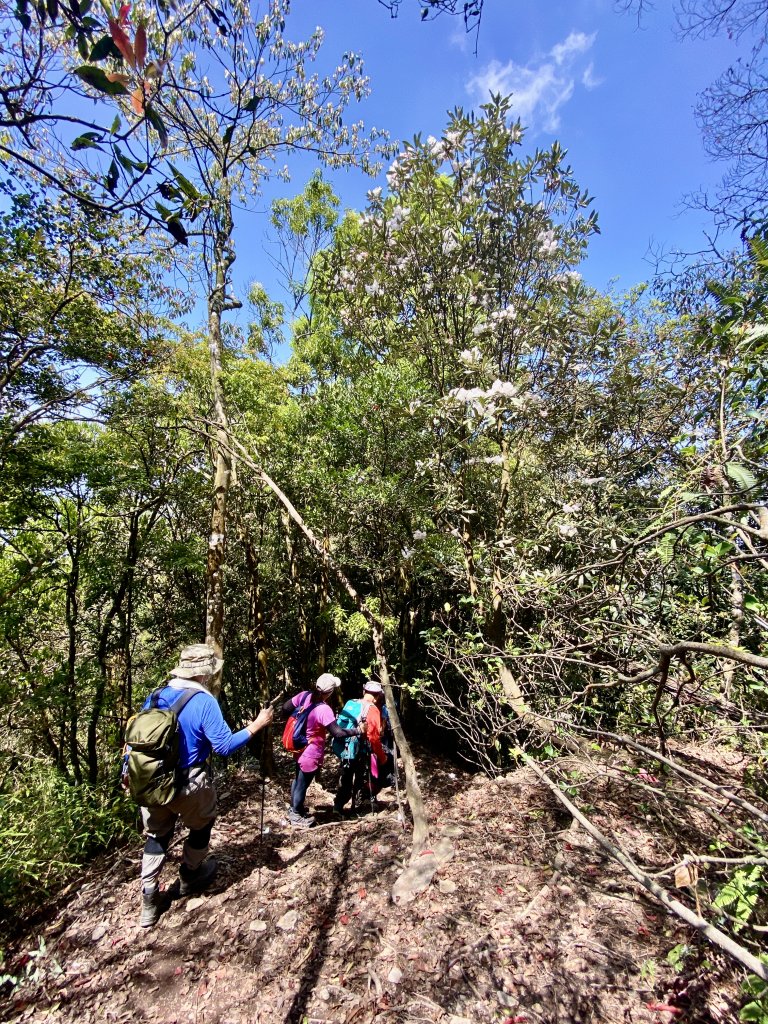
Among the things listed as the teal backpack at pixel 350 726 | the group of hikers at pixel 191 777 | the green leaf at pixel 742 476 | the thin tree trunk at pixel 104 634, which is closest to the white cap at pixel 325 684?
the teal backpack at pixel 350 726

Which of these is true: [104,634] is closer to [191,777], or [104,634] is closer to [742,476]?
[191,777]

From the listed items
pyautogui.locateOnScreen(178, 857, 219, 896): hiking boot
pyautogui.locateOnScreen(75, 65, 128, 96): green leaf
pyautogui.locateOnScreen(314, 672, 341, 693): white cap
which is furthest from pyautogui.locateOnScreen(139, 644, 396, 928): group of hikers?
pyautogui.locateOnScreen(75, 65, 128, 96): green leaf

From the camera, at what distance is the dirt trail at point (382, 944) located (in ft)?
7.31

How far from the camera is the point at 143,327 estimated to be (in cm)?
543

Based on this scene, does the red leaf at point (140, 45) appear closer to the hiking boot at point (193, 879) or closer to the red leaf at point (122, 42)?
the red leaf at point (122, 42)

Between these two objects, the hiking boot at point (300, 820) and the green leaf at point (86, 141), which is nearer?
the green leaf at point (86, 141)

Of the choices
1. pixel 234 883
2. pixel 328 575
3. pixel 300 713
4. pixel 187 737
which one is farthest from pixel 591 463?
pixel 234 883

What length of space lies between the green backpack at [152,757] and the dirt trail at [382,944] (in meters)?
0.84

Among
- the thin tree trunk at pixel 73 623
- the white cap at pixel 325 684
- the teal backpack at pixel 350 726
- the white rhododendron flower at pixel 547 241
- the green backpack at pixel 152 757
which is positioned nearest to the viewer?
the green backpack at pixel 152 757

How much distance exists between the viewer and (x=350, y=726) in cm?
477

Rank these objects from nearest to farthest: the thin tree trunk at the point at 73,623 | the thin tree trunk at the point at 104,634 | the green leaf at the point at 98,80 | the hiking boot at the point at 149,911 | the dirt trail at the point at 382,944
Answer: the green leaf at the point at 98,80, the dirt trail at the point at 382,944, the hiking boot at the point at 149,911, the thin tree trunk at the point at 73,623, the thin tree trunk at the point at 104,634

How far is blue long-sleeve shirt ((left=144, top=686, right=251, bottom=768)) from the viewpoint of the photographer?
2973 millimetres

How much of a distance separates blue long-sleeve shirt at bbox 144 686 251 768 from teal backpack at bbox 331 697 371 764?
5.91 ft

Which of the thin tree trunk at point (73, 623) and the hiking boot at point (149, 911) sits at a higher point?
the thin tree trunk at point (73, 623)
